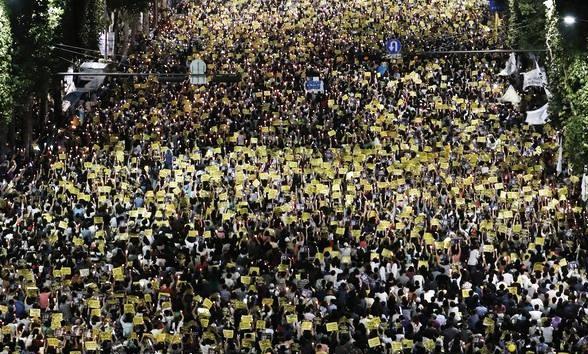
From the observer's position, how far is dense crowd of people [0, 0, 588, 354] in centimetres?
3008

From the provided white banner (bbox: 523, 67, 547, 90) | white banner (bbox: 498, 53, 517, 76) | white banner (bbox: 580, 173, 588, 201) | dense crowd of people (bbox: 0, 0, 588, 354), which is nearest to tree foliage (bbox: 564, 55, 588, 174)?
white banner (bbox: 580, 173, 588, 201)

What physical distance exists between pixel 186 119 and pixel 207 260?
1862 centimetres

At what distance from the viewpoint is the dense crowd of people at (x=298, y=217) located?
30078 millimetres

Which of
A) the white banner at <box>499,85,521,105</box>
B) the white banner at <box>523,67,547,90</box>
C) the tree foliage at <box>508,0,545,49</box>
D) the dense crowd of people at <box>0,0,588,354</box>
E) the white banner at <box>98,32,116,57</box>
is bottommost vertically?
the dense crowd of people at <box>0,0,588,354</box>

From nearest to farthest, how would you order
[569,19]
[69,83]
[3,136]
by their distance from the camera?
[569,19] → [3,136] → [69,83]

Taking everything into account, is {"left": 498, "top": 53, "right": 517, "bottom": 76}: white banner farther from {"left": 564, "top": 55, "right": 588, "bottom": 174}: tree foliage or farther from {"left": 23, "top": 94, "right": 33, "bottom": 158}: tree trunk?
{"left": 23, "top": 94, "right": 33, "bottom": 158}: tree trunk

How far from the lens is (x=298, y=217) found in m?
40.5

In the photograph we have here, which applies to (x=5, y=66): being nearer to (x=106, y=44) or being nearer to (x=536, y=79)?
(x=106, y=44)

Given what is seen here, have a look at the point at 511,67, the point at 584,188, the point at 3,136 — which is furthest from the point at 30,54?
the point at 584,188

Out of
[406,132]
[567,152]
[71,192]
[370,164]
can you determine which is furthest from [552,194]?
[71,192]

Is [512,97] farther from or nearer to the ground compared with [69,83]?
farther from the ground

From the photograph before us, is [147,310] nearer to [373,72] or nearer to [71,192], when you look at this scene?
[71,192]

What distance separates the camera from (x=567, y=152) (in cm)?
4447

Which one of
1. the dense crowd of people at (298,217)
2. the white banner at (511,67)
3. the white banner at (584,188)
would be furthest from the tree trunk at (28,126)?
the white banner at (584,188)
